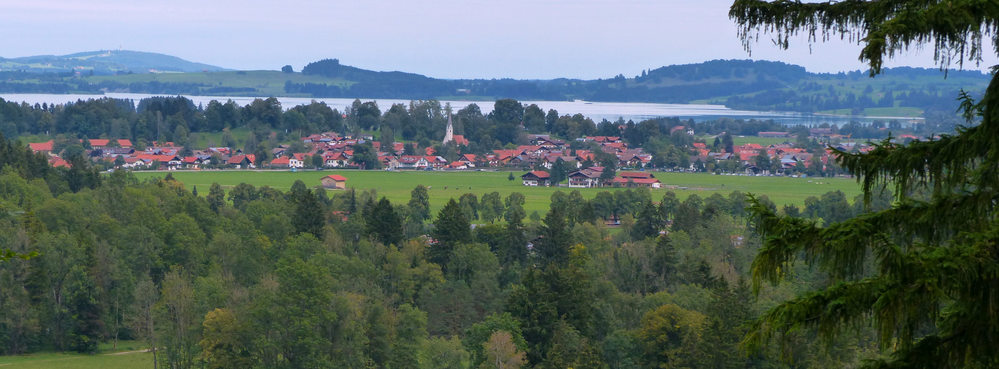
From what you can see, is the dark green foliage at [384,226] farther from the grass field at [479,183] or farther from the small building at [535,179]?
the small building at [535,179]

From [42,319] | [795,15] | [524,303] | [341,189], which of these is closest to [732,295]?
[524,303]

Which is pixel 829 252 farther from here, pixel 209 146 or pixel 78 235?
pixel 209 146

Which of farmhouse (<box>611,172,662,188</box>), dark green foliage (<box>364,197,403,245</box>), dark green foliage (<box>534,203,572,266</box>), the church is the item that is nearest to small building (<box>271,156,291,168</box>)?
the church

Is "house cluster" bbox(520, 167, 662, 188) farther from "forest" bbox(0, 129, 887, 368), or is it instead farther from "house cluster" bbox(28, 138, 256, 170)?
"forest" bbox(0, 129, 887, 368)

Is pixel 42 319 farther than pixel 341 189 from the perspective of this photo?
No

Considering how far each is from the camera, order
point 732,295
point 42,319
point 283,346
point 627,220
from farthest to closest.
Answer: point 627,220 → point 42,319 → point 283,346 → point 732,295

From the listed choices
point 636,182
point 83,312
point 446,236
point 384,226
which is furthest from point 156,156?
point 83,312
